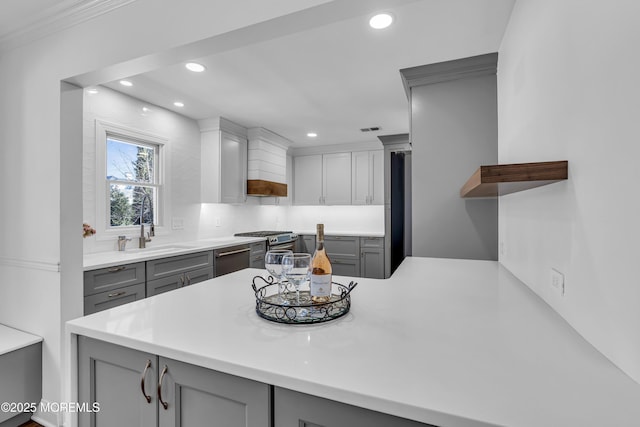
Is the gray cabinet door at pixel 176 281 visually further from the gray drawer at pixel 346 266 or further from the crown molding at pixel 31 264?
the gray drawer at pixel 346 266

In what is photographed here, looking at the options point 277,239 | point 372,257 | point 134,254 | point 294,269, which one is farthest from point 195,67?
point 372,257

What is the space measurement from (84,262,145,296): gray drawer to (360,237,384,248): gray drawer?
10.6 feet

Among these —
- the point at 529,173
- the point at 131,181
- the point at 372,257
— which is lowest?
the point at 372,257

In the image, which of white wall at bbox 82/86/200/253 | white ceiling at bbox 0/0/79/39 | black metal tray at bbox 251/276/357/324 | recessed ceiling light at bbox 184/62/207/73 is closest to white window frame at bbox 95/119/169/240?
white wall at bbox 82/86/200/253

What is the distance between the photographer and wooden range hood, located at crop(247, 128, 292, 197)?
14.6 feet

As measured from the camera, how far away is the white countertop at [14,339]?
189 centimetres

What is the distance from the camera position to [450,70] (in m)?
2.43

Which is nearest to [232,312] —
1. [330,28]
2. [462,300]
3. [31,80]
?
[462,300]

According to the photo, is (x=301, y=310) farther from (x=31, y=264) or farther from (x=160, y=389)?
(x=31, y=264)

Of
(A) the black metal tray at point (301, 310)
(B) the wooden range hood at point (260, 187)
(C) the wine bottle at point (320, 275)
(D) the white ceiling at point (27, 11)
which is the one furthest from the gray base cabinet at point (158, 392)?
(B) the wooden range hood at point (260, 187)

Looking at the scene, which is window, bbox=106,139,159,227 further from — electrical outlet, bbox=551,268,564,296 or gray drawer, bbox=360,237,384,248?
electrical outlet, bbox=551,268,564,296

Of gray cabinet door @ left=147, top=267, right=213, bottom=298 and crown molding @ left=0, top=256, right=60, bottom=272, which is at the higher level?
crown molding @ left=0, top=256, right=60, bottom=272

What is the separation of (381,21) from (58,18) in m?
1.96

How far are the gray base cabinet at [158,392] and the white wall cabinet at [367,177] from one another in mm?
4646
